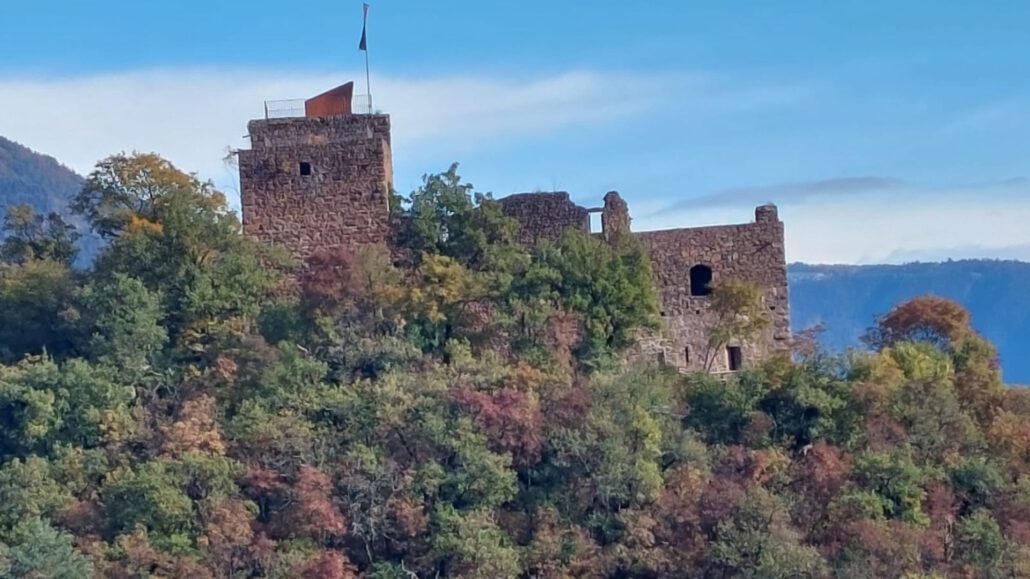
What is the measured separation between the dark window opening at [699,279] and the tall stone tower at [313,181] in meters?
6.63

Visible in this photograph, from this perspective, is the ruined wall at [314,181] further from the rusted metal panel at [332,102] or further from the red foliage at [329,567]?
the red foliage at [329,567]

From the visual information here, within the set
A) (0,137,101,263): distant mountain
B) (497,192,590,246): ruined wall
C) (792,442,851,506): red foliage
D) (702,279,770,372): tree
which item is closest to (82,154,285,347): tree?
(497,192,590,246): ruined wall

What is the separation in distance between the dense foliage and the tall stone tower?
0.87 meters

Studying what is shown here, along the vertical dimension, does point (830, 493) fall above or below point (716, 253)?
below

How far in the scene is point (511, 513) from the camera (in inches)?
1353

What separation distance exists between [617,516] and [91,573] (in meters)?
9.33

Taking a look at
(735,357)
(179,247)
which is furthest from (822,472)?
(179,247)

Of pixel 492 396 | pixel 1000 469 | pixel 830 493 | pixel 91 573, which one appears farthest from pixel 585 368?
pixel 91 573

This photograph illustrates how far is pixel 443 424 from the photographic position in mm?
34594

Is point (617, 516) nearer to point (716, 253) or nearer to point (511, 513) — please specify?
point (511, 513)

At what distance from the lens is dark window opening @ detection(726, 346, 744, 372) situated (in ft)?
129

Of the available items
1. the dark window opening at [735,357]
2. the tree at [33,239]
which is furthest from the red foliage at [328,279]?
the dark window opening at [735,357]

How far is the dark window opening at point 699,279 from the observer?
→ 39.5 meters

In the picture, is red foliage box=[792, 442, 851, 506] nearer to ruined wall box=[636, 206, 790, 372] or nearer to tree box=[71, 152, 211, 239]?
ruined wall box=[636, 206, 790, 372]
